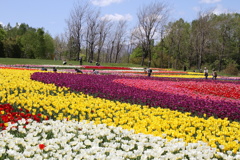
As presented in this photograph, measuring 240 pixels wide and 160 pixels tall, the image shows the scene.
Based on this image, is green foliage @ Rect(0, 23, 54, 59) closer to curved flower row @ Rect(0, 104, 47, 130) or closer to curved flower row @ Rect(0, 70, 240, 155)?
curved flower row @ Rect(0, 70, 240, 155)

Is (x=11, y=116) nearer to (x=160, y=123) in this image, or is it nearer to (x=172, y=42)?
(x=160, y=123)

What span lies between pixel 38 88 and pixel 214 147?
7245 mm

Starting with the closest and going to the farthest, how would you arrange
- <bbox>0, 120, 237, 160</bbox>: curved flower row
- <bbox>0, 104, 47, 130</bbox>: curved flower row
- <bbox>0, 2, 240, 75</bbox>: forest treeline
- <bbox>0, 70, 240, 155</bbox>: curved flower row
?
<bbox>0, 120, 237, 160</bbox>: curved flower row → <bbox>0, 70, 240, 155</bbox>: curved flower row → <bbox>0, 104, 47, 130</bbox>: curved flower row → <bbox>0, 2, 240, 75</bbox>: forest treeline

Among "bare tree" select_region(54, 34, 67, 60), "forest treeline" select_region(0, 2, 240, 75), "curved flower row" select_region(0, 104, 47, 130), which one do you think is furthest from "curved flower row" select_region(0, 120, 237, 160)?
"bare tree" select_region(54, 34, 67, 60)

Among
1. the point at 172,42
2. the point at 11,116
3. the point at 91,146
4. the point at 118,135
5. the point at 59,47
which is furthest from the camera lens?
the point at 59,47

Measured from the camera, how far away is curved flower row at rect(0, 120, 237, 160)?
12.4 ft

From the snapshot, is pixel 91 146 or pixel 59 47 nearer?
pixel 91 146

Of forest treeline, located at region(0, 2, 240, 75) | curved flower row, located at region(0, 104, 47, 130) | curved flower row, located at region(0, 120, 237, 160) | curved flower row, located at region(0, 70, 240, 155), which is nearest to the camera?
curved flower row, located at region(0, 120, 237, 160)

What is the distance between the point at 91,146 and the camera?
14.4ft

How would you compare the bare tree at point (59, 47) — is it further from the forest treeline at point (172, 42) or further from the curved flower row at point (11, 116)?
the curved flower row at point (11, 116)

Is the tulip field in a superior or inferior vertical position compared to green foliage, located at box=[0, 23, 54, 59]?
inferior

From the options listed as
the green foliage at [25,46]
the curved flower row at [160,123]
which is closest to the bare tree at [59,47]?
the green foliage at [25,46]

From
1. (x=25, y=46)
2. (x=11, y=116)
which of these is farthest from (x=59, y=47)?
(x=11, y=116)

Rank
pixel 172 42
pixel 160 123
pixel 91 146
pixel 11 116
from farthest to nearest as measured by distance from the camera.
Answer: pixel 172 42
pixel 160 123
pixel 11 116
pixel 91 146
